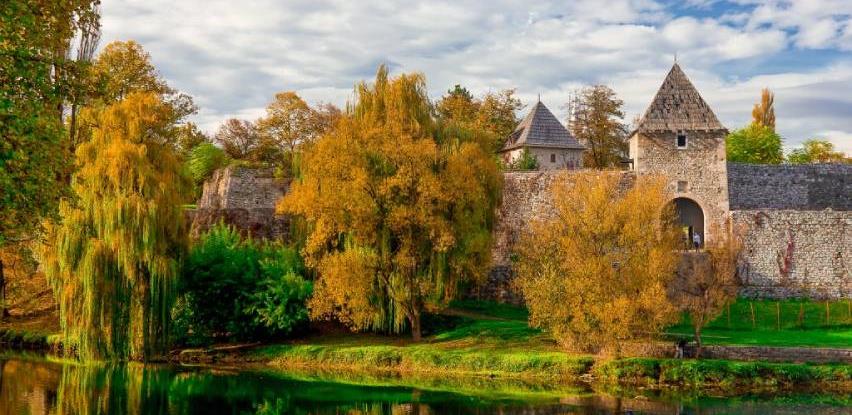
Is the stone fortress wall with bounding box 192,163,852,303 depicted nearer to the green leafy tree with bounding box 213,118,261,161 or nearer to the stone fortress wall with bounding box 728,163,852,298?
the stone fortress wall with bounding box 728,163,852,298

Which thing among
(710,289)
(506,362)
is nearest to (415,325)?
(506,362)

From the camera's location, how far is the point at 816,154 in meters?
65.5

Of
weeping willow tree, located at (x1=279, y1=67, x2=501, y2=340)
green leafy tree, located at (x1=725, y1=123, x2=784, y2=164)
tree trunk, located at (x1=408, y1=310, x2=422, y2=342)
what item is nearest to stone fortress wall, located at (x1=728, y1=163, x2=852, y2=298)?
weeping willow tree, located at (x1=279, y1=67, x2=501, y2=340)

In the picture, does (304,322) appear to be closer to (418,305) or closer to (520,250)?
(418,305)

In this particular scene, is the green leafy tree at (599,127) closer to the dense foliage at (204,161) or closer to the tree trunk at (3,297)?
the dense foliage at (204,161)

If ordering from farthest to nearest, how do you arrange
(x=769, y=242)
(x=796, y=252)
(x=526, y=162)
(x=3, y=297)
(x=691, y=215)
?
(x=526, y=162), (x=691, y=215), (x=769, y=242), (x=796, y=252), (x=3, y=297)

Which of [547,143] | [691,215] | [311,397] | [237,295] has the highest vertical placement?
[547,143]

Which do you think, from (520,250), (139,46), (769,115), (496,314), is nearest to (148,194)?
(520,250)

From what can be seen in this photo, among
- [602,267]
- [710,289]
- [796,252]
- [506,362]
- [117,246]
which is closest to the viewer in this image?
[602,267]

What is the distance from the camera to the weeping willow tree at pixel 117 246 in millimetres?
26234

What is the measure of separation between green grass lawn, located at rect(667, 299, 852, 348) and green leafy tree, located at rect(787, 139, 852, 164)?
33334 millimetres

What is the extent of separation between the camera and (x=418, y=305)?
29.3 metres

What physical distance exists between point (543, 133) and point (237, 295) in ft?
71.5

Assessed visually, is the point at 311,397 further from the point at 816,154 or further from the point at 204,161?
the point at 816,154
